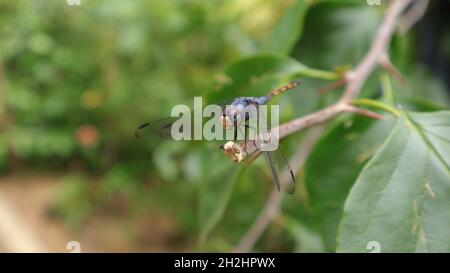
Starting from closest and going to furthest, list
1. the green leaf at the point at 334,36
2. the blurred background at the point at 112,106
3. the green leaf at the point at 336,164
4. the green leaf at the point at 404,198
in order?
the green leaf at the point at 404,198 → the green leaf at the point at 336,164 → the green leaf at the point at 334,36 → the blurred background at the point at 112,106

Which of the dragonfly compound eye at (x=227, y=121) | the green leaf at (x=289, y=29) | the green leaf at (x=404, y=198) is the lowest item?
the green leaf at (x=404, y=198)

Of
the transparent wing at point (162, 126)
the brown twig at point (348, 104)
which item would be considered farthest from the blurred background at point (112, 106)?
the transparent wing at point (162, 126)

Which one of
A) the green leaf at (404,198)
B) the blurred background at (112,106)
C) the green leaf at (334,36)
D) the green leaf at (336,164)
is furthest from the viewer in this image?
the blurred background at (112,106)

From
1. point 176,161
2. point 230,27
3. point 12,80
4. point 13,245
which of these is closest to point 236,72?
point 176,161

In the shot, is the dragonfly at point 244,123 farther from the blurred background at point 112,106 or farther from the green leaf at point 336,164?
the blurred background at point 112,106

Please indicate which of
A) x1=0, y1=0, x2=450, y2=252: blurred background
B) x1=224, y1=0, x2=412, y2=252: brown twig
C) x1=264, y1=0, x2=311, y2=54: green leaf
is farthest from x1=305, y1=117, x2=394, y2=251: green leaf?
x1=0, y1=0, x2=450, y2=252: blurred background

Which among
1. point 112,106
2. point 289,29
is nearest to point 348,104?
point 289,29

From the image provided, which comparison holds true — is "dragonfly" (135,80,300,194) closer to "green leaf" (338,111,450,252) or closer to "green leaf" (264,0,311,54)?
"green leaf" (338,111,450,252)
